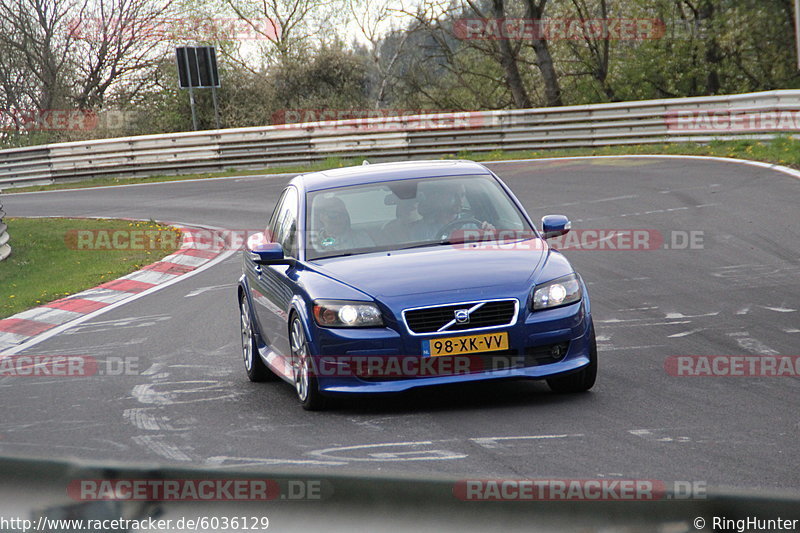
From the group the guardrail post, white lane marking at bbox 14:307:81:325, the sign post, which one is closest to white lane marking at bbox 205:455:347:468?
white lane marking at bbox 14:307:81:325

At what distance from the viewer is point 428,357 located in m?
6.72

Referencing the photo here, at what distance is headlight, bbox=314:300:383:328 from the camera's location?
22.4 ft

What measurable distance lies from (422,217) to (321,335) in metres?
1.53

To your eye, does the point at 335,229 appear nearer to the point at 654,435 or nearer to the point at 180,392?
the point at 180,392

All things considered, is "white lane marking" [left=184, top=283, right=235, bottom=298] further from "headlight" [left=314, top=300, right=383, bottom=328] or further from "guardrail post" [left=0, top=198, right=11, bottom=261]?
"headlight" [left=314, top=300, right=383, bottom=328]

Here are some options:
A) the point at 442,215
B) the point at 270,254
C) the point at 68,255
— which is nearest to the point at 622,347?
the point at 442,215

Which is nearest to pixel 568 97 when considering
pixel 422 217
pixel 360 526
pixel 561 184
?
pixel 561 184

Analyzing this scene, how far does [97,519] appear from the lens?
2.94 meters

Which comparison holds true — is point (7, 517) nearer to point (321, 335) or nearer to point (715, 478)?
point (715, 478)

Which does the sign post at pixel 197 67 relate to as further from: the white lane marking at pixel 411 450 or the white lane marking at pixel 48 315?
the white lane marking at pixel 411 450

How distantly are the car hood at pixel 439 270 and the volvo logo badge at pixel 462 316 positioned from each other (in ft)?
0.30

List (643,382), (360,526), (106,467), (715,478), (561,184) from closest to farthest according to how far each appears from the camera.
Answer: (360,526)
(106,467)
(715,478)
(643,382)
(561,184)

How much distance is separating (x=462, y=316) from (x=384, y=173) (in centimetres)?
208

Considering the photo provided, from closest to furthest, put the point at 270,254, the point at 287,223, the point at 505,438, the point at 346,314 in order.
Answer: the point at 505,438 → the point at 346,314 → the point at 270,254 → the point at 287,223
